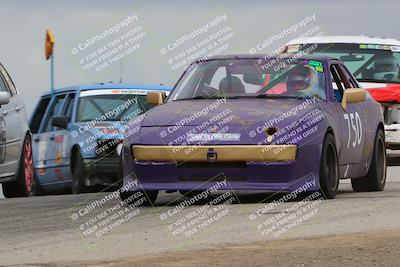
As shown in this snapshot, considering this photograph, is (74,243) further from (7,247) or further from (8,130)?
(8,130)

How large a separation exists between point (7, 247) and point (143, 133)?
8.96 feet

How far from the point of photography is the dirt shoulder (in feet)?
29.4

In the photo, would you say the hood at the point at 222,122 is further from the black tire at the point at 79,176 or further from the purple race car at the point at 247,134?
the black tire at the point at 79,176

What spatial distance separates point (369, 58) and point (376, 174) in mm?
6847

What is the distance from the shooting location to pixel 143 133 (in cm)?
1296

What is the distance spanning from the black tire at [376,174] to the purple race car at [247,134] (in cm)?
105

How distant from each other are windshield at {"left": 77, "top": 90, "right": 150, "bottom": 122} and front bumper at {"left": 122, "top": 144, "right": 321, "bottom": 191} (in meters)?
5.47

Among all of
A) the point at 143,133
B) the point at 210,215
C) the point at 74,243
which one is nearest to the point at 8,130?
the point at 143,133

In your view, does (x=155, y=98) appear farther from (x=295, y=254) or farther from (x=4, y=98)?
(x=295, y=254)

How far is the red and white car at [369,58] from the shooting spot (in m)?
21.5

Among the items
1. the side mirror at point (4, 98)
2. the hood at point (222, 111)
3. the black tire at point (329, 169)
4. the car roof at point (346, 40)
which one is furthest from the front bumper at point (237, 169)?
the car roof at point (346, 40)

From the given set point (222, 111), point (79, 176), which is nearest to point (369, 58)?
point (79, 176)

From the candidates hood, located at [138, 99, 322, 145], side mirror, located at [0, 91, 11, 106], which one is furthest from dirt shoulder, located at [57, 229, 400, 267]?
side mirror, located at [0, 91, 11, 106]

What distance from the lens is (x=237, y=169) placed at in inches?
502
